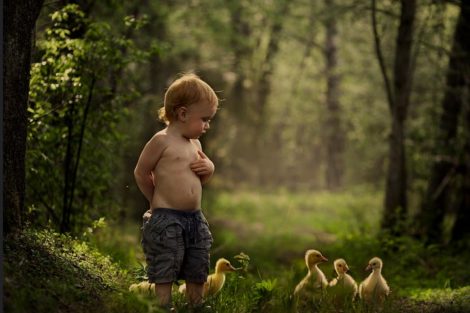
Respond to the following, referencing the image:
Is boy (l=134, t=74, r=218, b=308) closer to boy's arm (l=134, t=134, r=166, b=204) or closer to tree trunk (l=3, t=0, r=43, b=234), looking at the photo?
boy's arm (l=134, t=134, r=166, b=204)

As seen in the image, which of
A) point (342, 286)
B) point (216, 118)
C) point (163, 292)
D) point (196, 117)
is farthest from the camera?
point (216, 118)

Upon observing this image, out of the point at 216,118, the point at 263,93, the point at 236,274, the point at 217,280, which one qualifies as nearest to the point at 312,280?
the point at 236,274

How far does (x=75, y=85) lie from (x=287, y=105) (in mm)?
43557

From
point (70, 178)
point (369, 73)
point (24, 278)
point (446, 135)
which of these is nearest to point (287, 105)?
point (369, 73)

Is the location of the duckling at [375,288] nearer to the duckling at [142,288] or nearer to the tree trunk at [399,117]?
the duckling at [142,288]

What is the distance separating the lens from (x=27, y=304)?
15.2ft

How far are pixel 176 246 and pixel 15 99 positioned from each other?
1.65 m

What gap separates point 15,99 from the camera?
18.4 feet

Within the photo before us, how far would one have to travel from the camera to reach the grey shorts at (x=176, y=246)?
541cm

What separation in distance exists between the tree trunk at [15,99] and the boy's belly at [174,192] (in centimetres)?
106

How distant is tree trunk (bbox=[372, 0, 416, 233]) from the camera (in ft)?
36.8

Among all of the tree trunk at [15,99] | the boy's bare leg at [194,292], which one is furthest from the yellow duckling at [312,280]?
the tree trunk at [15,99]

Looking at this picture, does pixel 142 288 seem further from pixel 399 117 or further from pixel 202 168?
pixel 399 117

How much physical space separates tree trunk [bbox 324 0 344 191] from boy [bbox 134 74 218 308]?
91.5 ft
